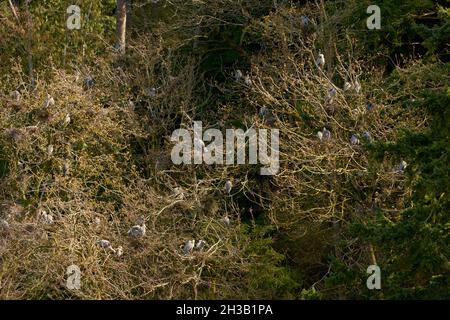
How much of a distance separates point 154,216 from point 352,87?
128 inches

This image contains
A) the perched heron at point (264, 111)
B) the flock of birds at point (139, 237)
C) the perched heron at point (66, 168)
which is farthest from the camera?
the perched heron at point (66, 168)

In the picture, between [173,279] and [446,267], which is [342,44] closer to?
[173,279]

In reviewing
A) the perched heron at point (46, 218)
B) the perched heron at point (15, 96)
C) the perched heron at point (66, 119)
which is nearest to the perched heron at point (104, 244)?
the perched heron at point (46, 218)

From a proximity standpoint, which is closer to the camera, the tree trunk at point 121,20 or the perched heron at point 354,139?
the perched heron at point 354,139

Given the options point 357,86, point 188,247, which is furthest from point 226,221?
point 357,86

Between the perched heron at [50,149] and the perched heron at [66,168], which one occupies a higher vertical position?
the perched heron at [50,149]

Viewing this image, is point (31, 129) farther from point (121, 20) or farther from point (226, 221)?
point (121, 20)

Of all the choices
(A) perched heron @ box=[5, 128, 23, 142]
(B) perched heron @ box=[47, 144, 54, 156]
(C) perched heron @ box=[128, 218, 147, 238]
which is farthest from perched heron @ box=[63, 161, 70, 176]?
(C) perched heron @ box=[128, 218, 147, 238]

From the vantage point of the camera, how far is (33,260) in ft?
42.7

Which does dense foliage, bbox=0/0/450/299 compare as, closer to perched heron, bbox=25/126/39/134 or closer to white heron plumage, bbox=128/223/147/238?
perched heron, bbox=25/126/39/134

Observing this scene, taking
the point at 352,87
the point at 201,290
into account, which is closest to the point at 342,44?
the point at 352,87

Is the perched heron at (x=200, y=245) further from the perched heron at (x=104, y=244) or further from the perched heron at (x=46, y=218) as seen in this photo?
the perched heron at (x=46, y=218)

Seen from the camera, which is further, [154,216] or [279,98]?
[279,98]

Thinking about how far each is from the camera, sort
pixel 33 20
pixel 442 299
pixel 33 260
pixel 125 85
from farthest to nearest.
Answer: pixel 33 20, pixel 125 85, pixel 33 260, pixel 442 299
